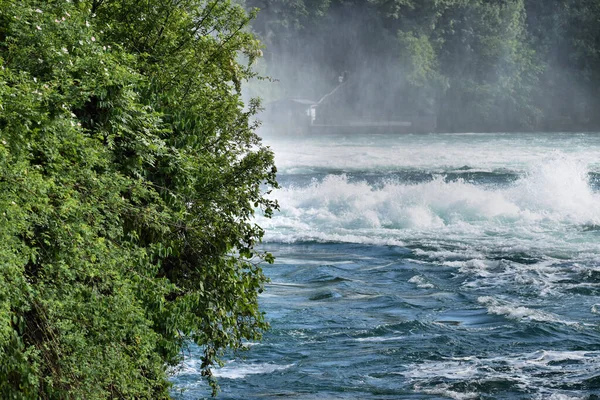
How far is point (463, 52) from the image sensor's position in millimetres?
82000

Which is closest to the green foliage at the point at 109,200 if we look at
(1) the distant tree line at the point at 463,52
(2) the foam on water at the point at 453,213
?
(2) the foam on water at the point at 453,213

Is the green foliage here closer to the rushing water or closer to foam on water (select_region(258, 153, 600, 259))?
the rushing water

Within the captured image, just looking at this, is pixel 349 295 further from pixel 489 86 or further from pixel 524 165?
pixel 489 86

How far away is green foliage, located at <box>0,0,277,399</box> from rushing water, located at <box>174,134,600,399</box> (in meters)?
1.92

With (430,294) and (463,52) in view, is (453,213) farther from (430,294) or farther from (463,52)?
(463,52)

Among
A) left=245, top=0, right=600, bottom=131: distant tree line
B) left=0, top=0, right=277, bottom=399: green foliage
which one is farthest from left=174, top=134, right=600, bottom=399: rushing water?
left=245, top=0, right=600, bottom=131: distant tree line

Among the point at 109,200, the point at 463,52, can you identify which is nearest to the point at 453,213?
the point at 109,200

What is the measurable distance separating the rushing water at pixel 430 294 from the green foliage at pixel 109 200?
192 cm

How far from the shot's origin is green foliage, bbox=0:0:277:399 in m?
5.46

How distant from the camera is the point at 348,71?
Answer: 8825 centimetres

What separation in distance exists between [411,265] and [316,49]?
233 ft

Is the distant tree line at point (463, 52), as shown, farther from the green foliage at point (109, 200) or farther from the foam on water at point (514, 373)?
the green foliage at point (109, 200)

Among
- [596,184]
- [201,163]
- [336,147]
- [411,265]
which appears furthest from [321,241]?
[336,147]

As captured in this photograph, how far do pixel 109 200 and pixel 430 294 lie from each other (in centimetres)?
1194
